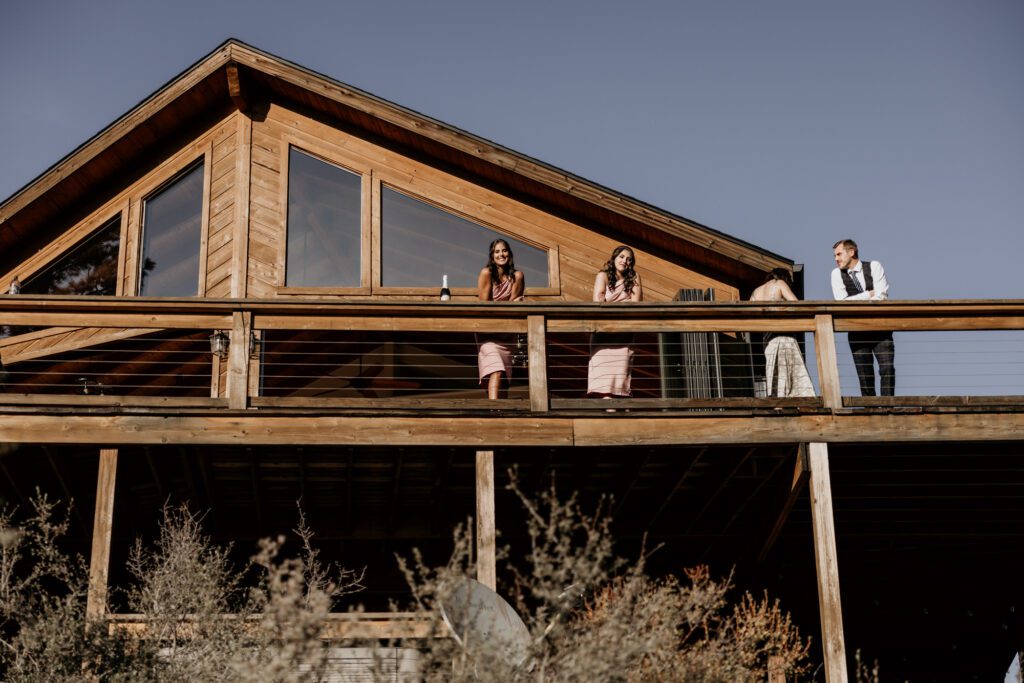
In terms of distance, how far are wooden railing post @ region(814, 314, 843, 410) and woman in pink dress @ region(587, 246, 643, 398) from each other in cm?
142

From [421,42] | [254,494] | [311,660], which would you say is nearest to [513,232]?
[254,494]

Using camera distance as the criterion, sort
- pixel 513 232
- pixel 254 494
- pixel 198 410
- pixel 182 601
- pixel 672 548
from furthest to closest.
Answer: pixel 513 232, pixel 672 548, pixel 254 494, pixel 198 410, pixel 182 601

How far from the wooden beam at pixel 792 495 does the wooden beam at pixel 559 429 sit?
0.16 m

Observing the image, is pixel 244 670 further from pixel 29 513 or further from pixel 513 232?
pixel 513 232

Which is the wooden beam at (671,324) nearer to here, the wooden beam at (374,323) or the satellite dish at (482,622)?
the wooden beam at (374,323)

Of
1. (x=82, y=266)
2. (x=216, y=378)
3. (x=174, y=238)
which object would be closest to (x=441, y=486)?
(x=216, y=378)

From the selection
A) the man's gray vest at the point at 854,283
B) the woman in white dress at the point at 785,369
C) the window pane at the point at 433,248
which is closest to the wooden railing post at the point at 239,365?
the window pane at the point at 433,248

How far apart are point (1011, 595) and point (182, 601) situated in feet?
24.7

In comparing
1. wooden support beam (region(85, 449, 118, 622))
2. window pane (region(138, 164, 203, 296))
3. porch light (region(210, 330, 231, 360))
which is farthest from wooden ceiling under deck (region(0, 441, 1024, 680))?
window pane (region(138, 164, 203, 296))

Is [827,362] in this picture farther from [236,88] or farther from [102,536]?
[236,88]

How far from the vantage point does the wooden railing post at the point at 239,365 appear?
28.3 ft

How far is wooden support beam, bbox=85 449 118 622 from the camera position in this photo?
7777 mm

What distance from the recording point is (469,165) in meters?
11.9

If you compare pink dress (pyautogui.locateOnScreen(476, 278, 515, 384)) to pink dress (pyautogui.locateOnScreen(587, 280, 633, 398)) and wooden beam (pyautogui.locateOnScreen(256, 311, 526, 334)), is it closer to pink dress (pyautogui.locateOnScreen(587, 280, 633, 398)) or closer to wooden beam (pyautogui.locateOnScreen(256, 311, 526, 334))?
wooden beam (pyautogui.locateOnScreen(256, 311, 526, 334))
